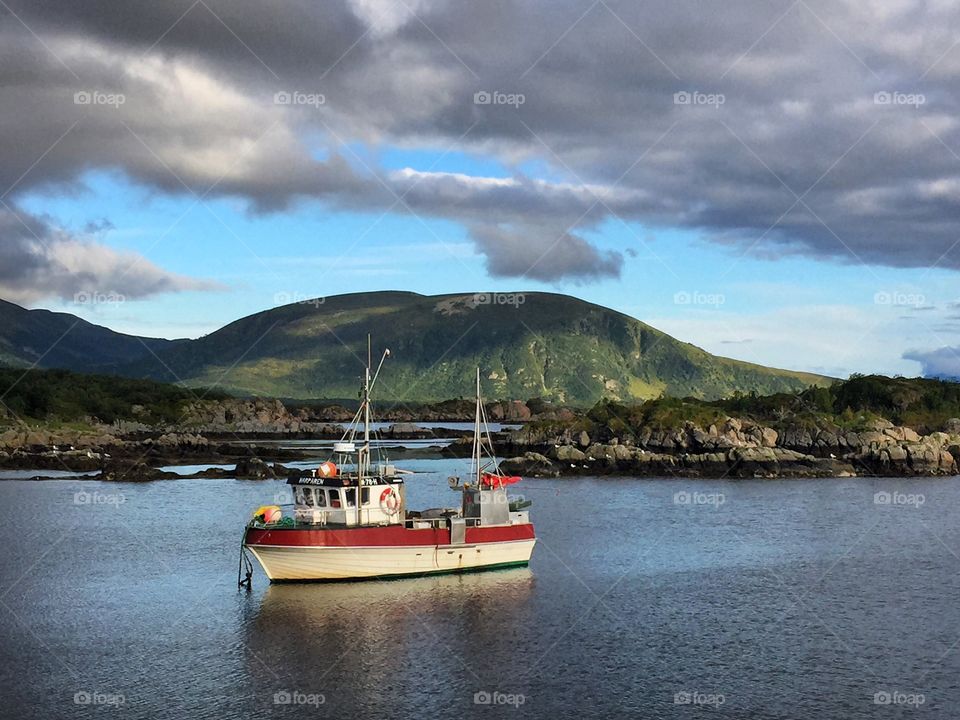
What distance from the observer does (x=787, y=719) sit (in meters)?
34.8

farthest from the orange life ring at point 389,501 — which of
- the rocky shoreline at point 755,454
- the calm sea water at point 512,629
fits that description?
the rocky shoreline at point 755,454

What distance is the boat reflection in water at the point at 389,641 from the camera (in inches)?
1462

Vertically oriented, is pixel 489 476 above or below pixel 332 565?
above

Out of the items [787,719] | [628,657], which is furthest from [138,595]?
[787,719]

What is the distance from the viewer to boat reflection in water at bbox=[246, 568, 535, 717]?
122ft

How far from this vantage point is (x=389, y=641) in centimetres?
4406

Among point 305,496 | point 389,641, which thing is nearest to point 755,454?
point 305,496

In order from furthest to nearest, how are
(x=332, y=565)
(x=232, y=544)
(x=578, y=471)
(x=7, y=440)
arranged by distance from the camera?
(x=7, y=440) → (x=578, y=471) → (x=232, y=544) → (x=332, y=565)

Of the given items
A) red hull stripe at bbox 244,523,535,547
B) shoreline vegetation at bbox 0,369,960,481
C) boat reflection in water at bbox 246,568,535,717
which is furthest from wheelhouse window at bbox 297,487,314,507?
shoreline vegetation at bbox 0,369,960,481

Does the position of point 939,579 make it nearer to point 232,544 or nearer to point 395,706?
point 395,706

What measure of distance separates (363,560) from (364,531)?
1.61 m

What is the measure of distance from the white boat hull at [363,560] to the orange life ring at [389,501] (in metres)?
2.12

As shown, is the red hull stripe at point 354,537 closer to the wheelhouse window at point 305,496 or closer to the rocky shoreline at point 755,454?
the wheelhouse window at point 305,496

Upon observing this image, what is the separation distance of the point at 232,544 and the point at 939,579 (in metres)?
47.7
